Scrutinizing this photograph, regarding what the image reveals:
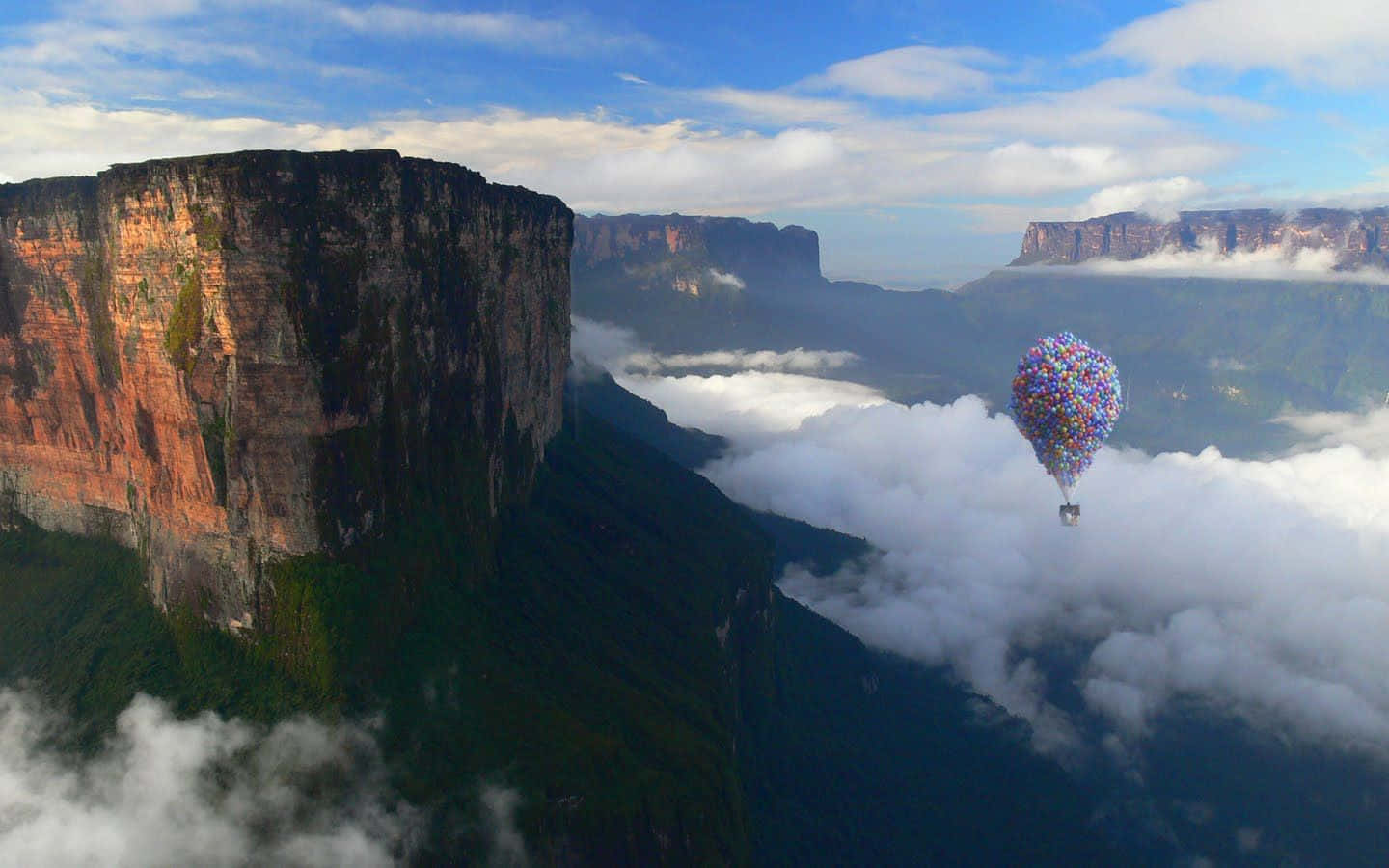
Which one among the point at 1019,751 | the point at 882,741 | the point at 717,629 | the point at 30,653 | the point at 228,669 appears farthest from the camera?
the point at 1019,751

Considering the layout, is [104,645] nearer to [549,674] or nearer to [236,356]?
[236,356]

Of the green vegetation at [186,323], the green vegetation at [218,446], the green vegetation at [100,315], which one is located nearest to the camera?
the green vegetation at [186,323]

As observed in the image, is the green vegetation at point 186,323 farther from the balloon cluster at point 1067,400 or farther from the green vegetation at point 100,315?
the balloon cluster at point 1067,400

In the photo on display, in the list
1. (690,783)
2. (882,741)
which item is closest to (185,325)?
(690,783)

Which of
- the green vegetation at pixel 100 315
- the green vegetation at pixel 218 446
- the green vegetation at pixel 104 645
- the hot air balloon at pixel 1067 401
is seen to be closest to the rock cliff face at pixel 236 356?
the green vegetation at pixel 218 446

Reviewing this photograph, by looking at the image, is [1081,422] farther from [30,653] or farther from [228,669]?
[30,653]

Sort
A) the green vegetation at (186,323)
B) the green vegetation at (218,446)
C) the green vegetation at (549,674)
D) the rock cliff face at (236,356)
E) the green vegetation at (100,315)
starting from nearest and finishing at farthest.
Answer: the rock cliff face at (236,356)
the green vegetation at (186,323)
the green vegetation at (218,446)
the green vegetation at (549,674)
the green vegetation at (100,315)

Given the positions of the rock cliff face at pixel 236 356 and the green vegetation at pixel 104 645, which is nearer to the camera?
the rock cliff face at pixel 236 356
